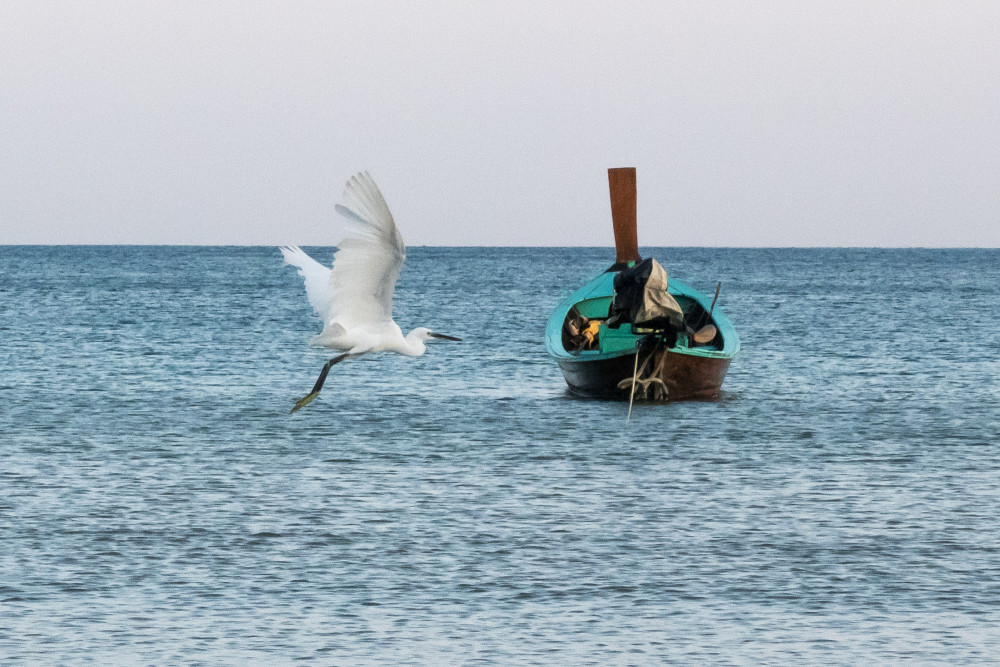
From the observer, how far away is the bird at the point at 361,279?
13.4 metres

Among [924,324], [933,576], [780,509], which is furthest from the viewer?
[924,324]

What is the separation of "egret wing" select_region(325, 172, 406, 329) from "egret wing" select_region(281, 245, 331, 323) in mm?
368

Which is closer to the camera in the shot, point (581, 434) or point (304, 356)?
point (581, 434)

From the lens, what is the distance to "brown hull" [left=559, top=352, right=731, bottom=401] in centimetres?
2414

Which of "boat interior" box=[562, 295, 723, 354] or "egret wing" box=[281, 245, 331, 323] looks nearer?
"egret wing" box=[281, 245, 331, 323]

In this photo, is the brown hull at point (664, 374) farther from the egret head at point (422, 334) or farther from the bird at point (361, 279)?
the bird at point (361, 279)

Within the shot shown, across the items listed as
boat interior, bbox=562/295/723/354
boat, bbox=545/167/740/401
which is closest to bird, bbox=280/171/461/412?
boat, bbox=545/167/740/401

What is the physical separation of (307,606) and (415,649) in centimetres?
139

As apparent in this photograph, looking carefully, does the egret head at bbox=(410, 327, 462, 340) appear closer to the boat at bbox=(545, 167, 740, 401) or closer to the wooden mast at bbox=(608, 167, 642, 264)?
the boat at bbox=(545, 167, 740, 401)

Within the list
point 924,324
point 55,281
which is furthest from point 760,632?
point 55,281

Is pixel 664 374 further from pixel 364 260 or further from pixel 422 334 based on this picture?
pixel 364 260

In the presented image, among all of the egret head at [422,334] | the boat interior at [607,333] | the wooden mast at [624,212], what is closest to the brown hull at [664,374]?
the boat interior at [607,333]

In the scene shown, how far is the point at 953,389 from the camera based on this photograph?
94.0 feet

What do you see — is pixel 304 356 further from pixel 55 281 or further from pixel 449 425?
pixel 55 281
